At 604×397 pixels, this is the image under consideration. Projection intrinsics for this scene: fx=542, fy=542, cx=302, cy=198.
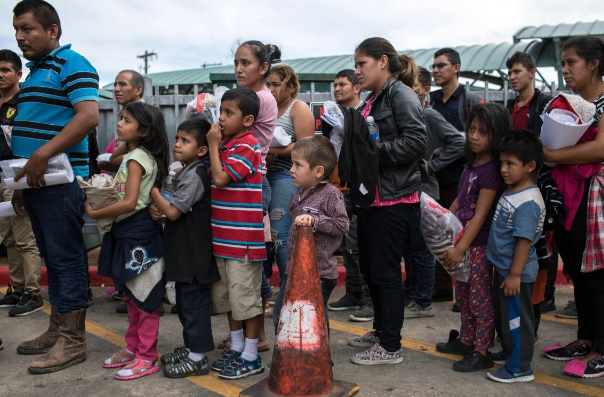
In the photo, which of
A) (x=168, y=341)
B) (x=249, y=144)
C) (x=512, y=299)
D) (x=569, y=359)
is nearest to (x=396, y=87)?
(x=249, y=144)

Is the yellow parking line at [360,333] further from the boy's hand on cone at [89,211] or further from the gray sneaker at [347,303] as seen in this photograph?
the boy's hand on cone at [89,211]

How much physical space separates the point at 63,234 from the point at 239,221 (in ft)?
4.23

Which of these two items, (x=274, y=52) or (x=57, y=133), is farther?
(x=274, y=52)

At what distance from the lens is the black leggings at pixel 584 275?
362 cm

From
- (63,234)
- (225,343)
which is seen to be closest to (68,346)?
(63,234)

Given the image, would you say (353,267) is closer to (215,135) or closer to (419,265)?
(419,265)

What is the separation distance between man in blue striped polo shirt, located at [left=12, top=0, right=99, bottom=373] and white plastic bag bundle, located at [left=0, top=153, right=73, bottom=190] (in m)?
0.05

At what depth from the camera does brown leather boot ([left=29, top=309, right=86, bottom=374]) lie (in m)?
3.72

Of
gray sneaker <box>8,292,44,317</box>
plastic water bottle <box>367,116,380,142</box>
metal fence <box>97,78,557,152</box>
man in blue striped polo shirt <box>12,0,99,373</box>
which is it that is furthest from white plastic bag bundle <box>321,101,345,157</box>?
metal fence <box>97,78,557,152</box>

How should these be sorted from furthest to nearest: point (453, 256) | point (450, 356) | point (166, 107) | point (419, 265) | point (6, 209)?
point (166, 107), point (419, 265), point (6, 209), point (450, 356), point (453, 256)

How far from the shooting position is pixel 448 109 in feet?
19.0

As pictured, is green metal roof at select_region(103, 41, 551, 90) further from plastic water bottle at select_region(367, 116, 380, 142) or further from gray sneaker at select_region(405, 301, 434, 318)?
plastic water bottle at select_region(367, 116, 380, 142)

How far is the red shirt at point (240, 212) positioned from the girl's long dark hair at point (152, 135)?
44cm

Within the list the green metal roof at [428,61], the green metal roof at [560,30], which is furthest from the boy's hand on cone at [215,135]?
the green metal roof at [560,30]
